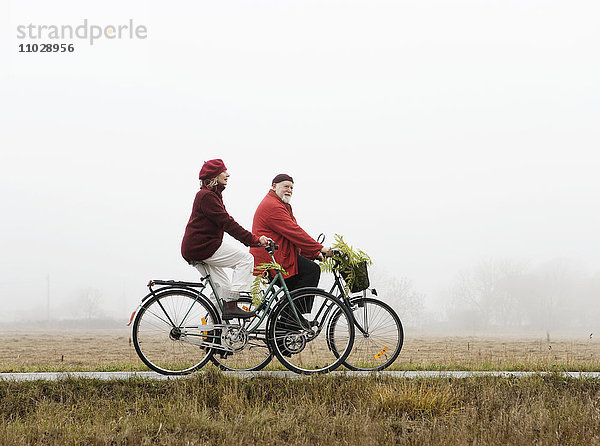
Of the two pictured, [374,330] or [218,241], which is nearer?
[218,241]

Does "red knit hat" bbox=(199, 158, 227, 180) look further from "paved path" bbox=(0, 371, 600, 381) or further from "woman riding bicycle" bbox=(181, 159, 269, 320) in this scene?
"paved path" bbox=(0, 371, 600, 381)

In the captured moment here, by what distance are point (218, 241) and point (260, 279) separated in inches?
25.2

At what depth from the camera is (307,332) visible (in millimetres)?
7062

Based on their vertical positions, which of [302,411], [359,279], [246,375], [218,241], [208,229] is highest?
[208,229]

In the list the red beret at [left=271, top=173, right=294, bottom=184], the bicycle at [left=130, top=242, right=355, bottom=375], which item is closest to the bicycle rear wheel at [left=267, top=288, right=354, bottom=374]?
the bicycle at [left=130, top=242, right=355, bottom=375]

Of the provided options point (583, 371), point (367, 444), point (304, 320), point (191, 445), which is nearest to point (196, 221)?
point (304, 320)

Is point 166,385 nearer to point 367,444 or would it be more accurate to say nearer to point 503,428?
point 367,444

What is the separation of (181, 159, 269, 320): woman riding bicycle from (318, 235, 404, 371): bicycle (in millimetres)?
1079

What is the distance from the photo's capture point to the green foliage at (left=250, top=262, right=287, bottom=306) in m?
7.02

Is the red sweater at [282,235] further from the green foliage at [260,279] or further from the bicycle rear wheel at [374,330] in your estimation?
the bicycle rear wheel at [374,330]

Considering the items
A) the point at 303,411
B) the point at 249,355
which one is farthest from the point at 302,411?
the point at 249,355

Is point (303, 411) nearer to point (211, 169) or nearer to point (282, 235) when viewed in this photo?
point (282, 235)

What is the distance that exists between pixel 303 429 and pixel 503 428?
1.80 meters

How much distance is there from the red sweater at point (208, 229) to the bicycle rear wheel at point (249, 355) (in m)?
0.68
